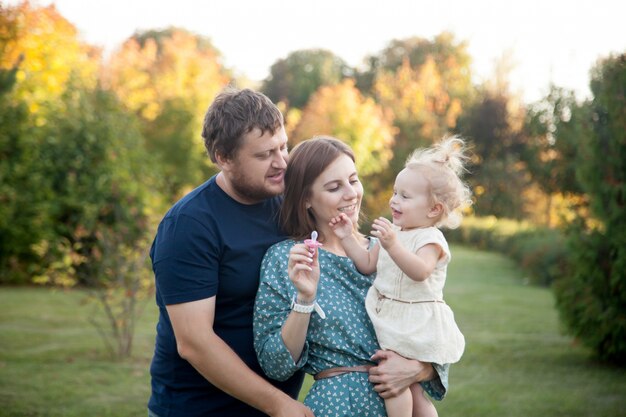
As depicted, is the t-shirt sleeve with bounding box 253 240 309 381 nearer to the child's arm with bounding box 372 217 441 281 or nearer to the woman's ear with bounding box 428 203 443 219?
the child's arm with bounding box 372 217 441 281

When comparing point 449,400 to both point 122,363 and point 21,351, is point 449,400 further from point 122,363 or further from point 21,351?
point 21,351

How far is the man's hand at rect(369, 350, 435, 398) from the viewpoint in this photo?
2854mm

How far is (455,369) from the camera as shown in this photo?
8578mm

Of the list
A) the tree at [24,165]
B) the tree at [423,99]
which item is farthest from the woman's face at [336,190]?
the tree at [423,99]

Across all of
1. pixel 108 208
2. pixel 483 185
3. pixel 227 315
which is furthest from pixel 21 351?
pixel 483 185

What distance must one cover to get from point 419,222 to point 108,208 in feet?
41.6

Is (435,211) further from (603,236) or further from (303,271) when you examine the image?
(603,236)

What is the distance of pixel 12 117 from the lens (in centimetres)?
1493

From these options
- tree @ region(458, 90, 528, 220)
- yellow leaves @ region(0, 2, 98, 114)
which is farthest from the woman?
tree @ region(458, 90, 528, 220)

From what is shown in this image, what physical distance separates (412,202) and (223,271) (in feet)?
2.60

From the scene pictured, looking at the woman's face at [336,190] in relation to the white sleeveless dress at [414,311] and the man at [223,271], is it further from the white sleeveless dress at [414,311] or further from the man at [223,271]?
the white sleeveless dress at [414,311]

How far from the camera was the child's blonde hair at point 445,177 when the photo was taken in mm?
3096

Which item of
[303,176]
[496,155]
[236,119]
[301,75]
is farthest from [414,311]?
[301,75]

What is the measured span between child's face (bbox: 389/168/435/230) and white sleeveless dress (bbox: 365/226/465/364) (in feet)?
0.16
